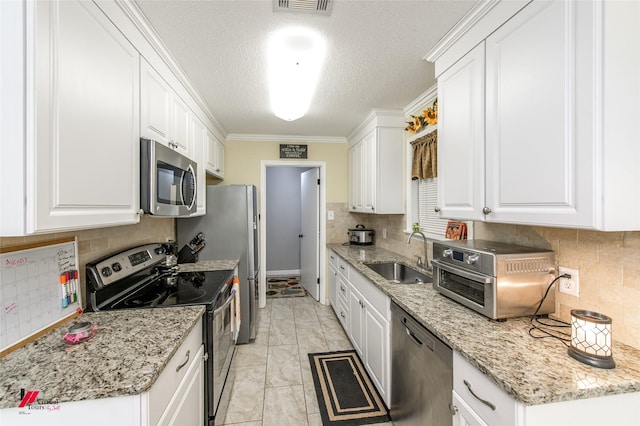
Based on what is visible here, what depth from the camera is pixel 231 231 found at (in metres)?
2.91

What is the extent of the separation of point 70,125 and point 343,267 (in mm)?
2601

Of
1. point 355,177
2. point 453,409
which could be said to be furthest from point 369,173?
point 453,409

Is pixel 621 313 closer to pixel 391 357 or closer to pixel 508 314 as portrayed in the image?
pixel 508 314

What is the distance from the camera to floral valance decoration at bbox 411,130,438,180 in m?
2.39

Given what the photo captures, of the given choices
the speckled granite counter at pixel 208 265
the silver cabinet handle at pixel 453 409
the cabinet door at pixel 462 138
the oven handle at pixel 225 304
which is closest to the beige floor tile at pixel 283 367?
the oven handle at pixel 225 304

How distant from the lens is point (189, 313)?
149cm

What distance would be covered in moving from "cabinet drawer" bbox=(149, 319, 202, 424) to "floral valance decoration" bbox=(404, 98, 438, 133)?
2294 millimetres

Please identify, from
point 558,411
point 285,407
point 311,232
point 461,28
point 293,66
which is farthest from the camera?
point 311,232

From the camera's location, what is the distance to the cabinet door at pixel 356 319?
2419 mm

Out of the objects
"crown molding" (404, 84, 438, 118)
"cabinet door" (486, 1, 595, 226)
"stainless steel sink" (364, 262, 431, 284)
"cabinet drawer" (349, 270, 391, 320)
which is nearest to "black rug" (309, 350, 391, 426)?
"cabinet drawer" (349, 270, 391, 320)

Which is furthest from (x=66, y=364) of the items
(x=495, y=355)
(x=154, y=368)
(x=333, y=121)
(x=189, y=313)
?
(x=333, y=121)

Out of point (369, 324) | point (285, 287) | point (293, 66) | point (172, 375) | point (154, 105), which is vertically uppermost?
point (293, 66)

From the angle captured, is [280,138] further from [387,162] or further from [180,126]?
[180,126]

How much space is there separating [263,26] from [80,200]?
126 centimetres
